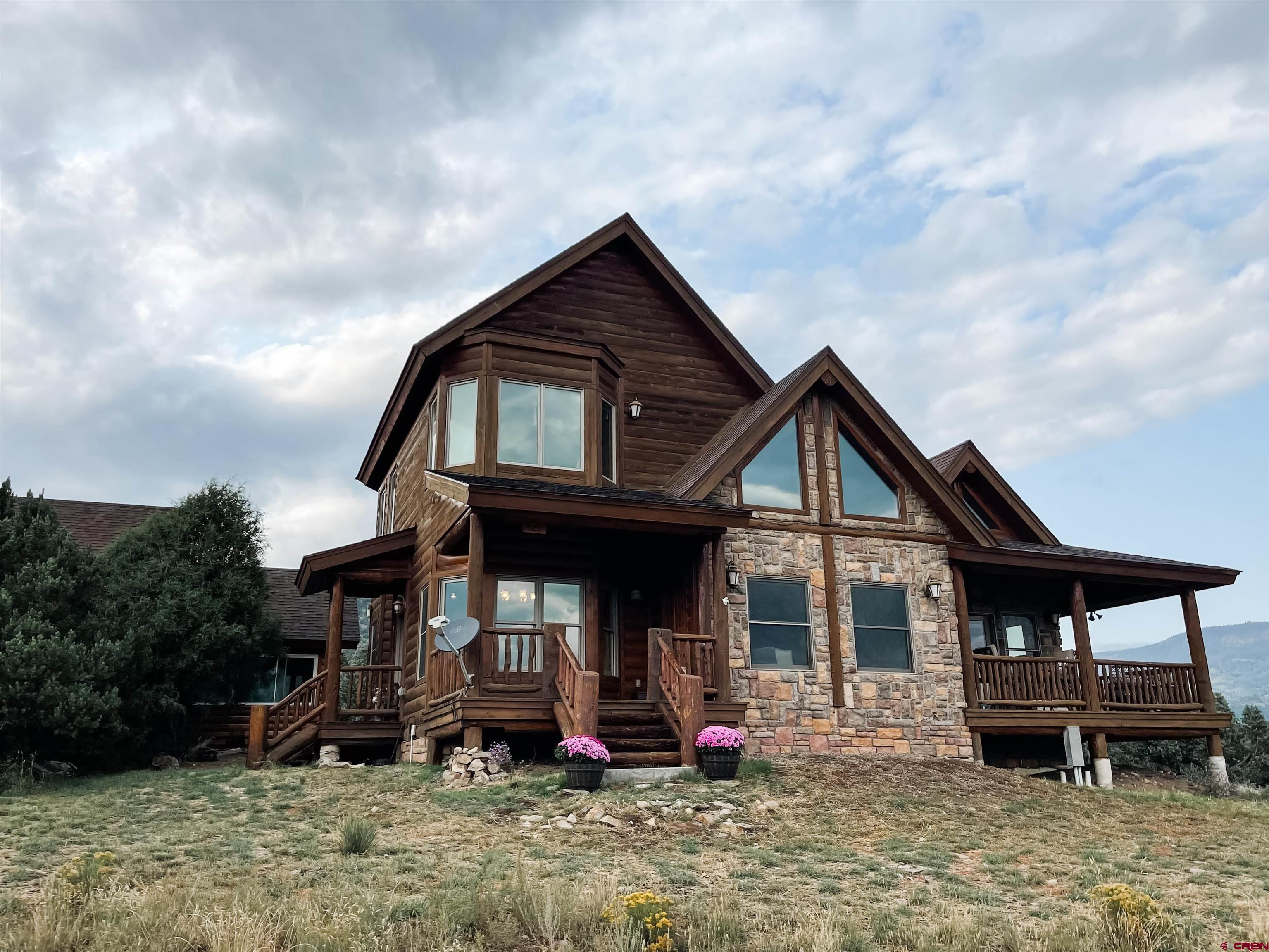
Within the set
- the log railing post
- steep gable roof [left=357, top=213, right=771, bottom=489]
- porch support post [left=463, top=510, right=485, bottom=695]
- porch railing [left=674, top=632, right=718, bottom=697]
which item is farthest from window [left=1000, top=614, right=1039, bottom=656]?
the log railing post

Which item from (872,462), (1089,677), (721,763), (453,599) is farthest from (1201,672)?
(453,599)

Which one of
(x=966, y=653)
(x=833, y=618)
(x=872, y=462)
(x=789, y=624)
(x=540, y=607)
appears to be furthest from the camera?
(x=872, y=462)

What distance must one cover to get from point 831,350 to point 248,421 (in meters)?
21.3

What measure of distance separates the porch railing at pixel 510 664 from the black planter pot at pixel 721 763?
2537mm

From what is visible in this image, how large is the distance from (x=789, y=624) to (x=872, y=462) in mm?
3395

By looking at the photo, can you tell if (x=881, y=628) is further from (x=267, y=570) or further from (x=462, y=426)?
Result: (x=267, y=570)

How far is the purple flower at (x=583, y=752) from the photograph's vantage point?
37.1ft

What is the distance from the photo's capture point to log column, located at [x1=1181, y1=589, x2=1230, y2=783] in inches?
715

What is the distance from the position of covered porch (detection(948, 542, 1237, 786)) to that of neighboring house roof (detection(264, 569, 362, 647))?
13585 mm

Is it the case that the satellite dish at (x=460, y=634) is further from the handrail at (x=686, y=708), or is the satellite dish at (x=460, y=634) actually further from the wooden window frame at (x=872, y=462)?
the wooden window frame at (x=872, y=462)

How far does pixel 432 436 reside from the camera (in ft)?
58.7

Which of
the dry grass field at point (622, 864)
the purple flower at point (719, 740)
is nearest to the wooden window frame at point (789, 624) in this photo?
the dry grass field at point (622, 864)

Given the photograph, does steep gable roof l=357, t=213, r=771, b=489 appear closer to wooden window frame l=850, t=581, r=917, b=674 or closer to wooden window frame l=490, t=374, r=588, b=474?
wooden window frame l=490, t=374, r=588, b=474

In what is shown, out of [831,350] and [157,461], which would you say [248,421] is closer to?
[157,461]
